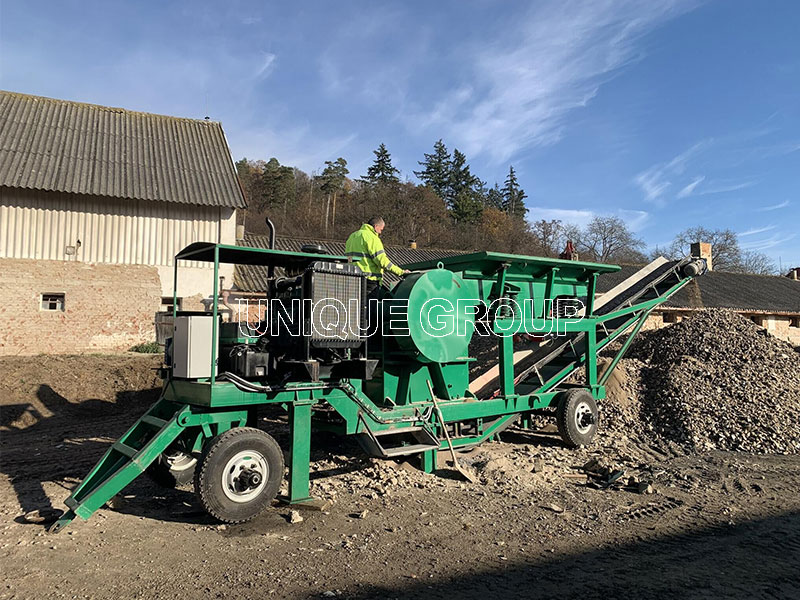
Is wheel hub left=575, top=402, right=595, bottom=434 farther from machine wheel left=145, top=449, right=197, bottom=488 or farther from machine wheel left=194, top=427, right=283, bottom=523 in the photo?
machine wheel left=145, top=449, right=197, bottom=488

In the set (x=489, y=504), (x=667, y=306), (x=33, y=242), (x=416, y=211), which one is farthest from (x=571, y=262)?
(x=416, y=211)

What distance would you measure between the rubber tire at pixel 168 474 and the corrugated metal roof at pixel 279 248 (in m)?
7.88

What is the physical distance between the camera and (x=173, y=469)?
5.83m

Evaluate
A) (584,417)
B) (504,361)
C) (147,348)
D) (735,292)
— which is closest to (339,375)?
(504,361)

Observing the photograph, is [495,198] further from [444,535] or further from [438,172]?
[444,535]

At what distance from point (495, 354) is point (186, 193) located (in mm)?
10611

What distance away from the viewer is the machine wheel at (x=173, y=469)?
5.85 m

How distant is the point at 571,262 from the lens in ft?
26.8

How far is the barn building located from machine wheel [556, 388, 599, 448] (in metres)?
10.7

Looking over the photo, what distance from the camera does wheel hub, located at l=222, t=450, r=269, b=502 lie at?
496 centimetres

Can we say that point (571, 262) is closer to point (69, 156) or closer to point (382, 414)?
point (382, 414)

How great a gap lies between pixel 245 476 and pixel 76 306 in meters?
12.0

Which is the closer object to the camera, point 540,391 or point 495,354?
point 540,391

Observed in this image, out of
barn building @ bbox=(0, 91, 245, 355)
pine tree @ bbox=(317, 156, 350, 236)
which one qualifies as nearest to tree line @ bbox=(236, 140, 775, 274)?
pine tree @ bbox=(317, 156, 350, 236)
